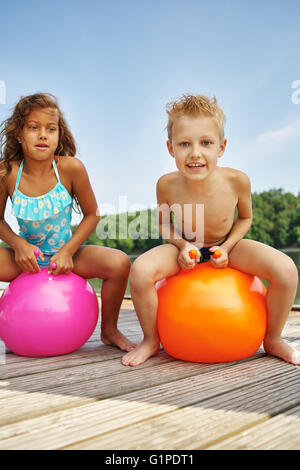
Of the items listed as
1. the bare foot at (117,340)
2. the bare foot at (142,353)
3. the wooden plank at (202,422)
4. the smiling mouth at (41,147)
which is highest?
the smiling mouth at (41,147)

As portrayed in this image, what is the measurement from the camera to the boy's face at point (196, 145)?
2549 mm

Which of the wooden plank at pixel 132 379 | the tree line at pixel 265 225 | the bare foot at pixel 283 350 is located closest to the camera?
the wooden plank at pixel 132 379

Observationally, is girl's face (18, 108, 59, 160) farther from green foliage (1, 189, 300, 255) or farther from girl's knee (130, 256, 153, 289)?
green foliage (1, 189, 300, 255)

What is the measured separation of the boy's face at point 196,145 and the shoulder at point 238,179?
0.61 ft

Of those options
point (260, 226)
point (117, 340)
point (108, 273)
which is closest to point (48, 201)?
point (108, 273)

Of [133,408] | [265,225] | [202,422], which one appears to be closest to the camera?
[202,422]

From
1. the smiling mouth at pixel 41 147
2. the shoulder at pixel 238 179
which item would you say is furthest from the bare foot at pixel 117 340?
the smiling mouth at pixel 41 147

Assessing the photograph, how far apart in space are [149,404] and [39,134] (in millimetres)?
1949

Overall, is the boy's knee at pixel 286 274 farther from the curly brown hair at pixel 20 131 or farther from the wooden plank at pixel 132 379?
the curly brown hair at pixel 20 131

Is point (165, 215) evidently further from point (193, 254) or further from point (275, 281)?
point (275, 281)

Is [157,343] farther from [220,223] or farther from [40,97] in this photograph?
[40,97]

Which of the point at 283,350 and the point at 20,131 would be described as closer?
the point at 283,350

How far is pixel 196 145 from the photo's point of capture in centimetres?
255

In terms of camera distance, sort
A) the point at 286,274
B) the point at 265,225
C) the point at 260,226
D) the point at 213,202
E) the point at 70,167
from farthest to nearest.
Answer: the point at 265,225 < the point at 260,226 < the point at 70,167 < the point at 213,202 < the point at 286,274
